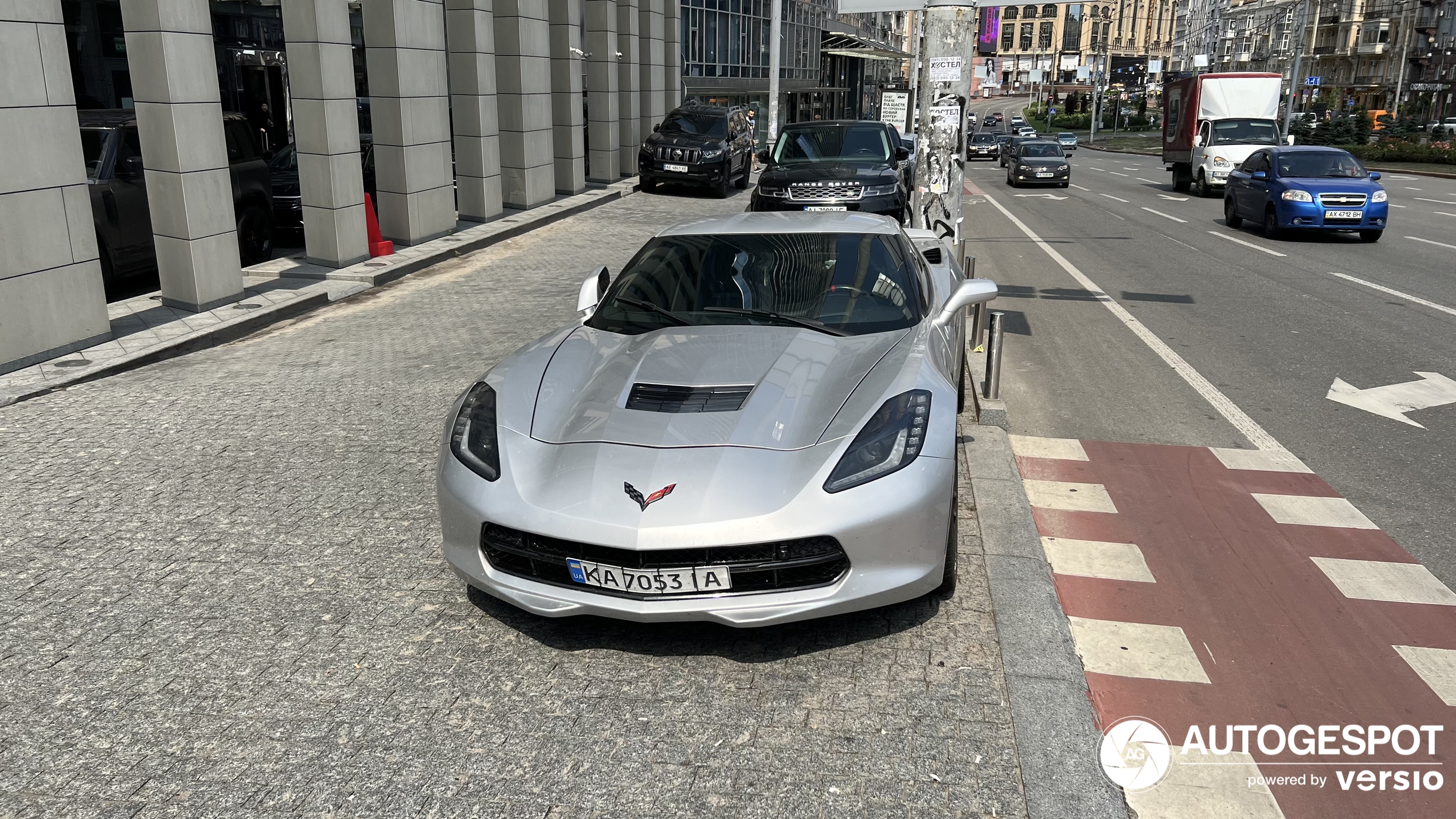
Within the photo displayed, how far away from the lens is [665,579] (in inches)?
146

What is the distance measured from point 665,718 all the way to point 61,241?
25.6 feet

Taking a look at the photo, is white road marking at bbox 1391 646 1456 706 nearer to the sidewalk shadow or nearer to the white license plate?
the sidewalk shadow

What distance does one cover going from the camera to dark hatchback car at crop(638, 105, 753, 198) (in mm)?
24109

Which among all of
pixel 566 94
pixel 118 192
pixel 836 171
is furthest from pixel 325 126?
pixel 566 94

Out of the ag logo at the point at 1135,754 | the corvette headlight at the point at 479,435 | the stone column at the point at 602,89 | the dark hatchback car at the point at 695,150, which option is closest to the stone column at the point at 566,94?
the stone column at the point at 602,89

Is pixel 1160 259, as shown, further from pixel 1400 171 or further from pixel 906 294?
pixel 1400 171

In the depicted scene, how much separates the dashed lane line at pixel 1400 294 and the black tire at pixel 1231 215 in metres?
6.41

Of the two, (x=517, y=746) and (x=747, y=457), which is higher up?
(x=747, y=457)

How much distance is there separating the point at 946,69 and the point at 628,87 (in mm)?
17620

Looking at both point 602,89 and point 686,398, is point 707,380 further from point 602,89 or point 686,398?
point 602,89

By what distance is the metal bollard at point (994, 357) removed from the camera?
732cm

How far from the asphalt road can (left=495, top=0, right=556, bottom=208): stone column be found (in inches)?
327

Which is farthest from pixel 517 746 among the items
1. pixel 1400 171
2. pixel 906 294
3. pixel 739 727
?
pixel 1400 171

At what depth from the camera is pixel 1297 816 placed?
10.3ft
